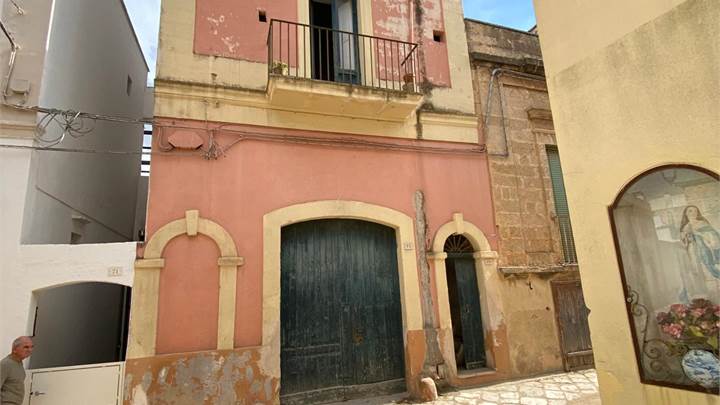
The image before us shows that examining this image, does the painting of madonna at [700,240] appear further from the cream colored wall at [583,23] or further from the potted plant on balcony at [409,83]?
the potted plant on balcony at [409,83]

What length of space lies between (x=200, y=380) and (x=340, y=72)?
17.7 feet

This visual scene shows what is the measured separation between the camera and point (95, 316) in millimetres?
7238

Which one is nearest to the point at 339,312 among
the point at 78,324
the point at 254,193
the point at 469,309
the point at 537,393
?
the point at 254,193

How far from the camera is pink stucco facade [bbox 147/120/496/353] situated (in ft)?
17.9

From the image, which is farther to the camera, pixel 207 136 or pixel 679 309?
pixel 207 136

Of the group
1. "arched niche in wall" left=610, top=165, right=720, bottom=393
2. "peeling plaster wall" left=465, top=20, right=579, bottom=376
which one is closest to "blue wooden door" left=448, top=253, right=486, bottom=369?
"peeling plaster wall" left=465, top=20, right=579, bottom=376

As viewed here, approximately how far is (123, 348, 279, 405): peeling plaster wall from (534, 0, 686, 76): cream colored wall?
543 centimetres

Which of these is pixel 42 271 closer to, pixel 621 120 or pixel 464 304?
pixel 464 304

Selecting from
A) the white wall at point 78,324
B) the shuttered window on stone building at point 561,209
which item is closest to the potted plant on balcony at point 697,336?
the shuttered window on stone building at point 561,209

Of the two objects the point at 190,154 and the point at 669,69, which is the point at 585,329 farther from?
the point at 190,154

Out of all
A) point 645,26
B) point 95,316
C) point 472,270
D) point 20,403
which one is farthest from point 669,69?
point 95,316

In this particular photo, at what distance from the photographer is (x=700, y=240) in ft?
10.8

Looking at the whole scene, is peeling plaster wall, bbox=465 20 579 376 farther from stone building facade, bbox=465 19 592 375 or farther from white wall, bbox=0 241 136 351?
white wall, bbox=0 241 136 351

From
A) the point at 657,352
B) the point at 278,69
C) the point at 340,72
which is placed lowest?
the point at 657,352
